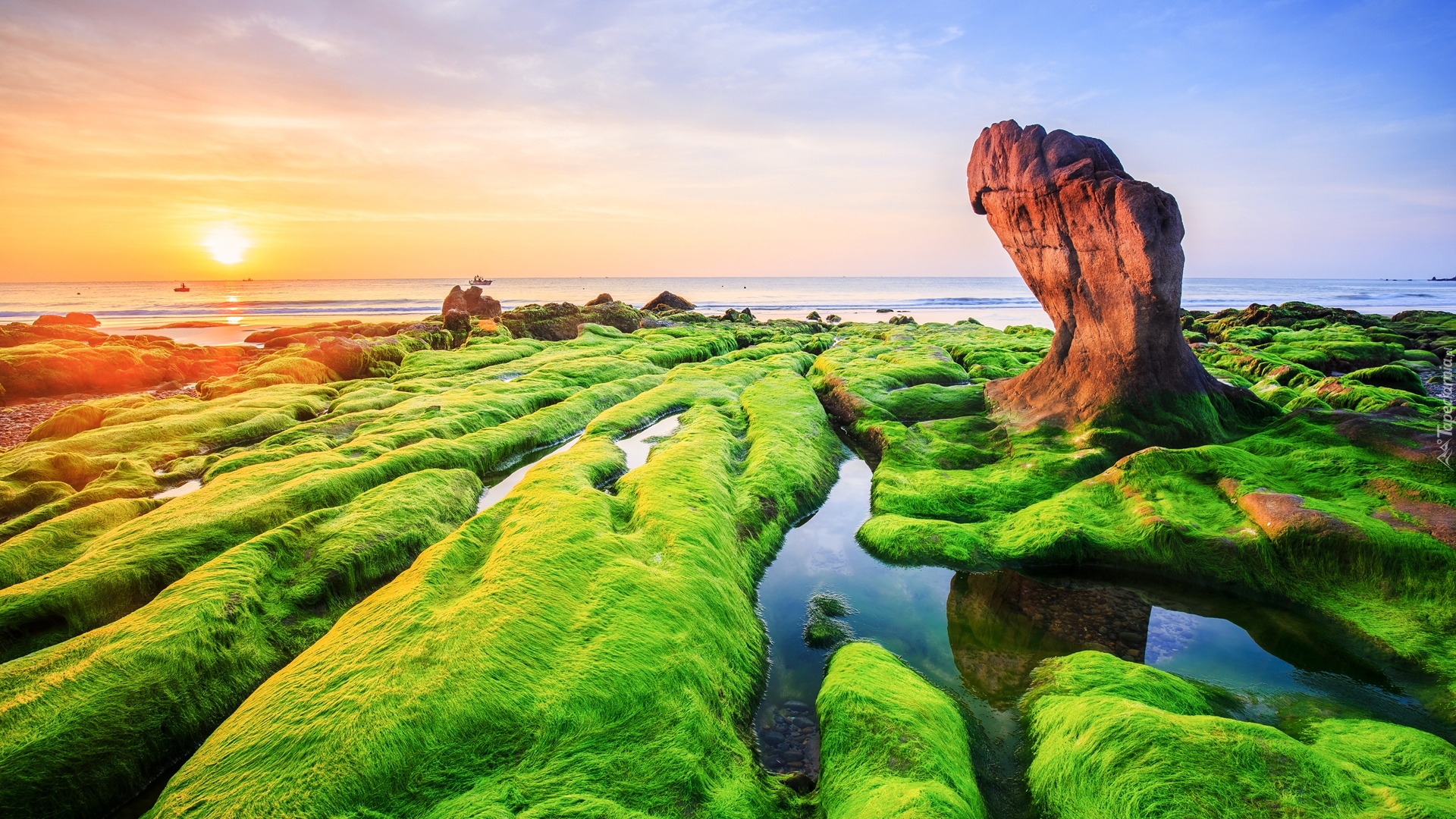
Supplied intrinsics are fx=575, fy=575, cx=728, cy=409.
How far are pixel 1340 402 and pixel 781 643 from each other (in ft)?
52.5

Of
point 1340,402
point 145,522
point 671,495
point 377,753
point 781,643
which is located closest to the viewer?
point 377,753

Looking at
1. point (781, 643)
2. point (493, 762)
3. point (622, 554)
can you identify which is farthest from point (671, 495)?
point (493, 762)

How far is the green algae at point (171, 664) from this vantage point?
15.5ft

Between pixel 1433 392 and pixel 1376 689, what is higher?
pixel 1433 392

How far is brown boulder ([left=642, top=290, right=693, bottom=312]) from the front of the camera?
4942cm

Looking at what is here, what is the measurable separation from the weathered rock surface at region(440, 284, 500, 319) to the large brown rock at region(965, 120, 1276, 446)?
1464 inches

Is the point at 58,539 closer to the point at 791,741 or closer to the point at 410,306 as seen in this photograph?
the point at 791,741

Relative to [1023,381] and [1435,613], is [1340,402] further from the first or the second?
[1435,613]

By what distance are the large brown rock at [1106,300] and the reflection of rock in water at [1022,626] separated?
17.1ft

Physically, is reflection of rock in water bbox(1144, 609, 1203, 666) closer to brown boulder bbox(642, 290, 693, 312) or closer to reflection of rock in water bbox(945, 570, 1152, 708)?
reflection of rock in water bbox(945, 570, 1152, 708)

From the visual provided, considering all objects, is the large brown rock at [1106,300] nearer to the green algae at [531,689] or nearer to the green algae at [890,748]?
the green algae at [531,689]

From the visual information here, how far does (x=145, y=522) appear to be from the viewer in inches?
333

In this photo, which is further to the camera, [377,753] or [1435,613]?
[1435,613]

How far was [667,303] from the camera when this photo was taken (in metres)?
50.4
